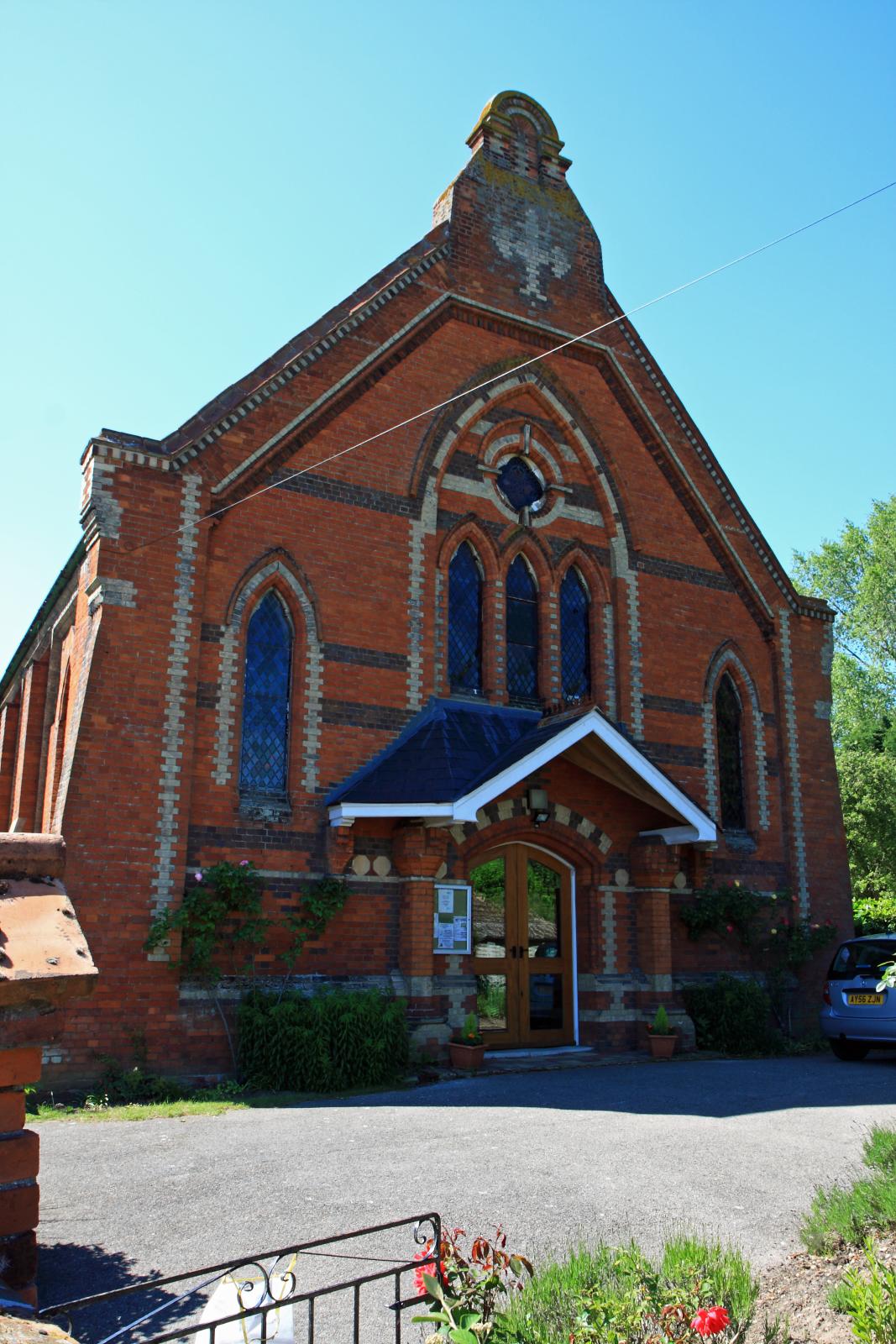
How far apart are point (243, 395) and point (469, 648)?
14.7 feet

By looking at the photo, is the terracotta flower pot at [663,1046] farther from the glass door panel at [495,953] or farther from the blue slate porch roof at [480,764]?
the blue slate porch roof at [480,764]

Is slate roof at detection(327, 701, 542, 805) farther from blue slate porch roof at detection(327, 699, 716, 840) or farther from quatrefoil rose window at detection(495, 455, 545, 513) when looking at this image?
quatrefoil rose window at detection(495, 455, 545, 513)

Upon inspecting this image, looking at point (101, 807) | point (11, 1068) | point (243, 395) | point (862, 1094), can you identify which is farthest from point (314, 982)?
point (11, 1068)

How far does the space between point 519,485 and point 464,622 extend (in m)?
2.45

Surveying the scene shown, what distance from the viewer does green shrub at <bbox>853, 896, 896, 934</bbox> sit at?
24172 millimetres

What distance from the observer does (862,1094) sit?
34.4ft

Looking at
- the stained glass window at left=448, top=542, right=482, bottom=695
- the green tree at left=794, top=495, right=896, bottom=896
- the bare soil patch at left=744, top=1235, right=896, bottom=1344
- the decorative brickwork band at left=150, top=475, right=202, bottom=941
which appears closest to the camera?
the bare soil patch at left=744, top=1235, right=896, bottom=1344

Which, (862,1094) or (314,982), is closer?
(862,1094)

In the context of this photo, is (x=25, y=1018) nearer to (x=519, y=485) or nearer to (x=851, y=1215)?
(x=851, y=1215)

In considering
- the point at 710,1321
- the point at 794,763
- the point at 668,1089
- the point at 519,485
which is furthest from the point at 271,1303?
the point at 794,763

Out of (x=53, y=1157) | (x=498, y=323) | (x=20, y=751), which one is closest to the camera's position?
(x=53, y=1157)

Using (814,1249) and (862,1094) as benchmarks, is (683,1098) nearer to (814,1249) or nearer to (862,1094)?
(862,1094)

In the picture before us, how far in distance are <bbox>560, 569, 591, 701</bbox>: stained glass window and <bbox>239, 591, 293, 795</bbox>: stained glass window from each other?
172 inches

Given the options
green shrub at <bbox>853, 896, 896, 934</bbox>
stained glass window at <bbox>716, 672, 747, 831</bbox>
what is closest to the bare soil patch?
stained glass window at <bbox>716, 672, 747, 831</bbox>
